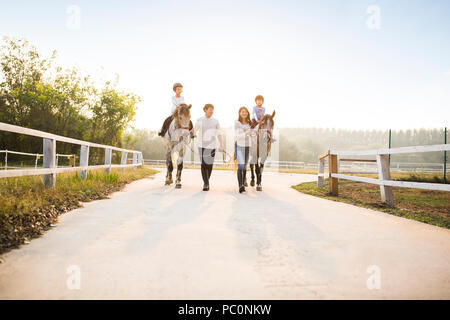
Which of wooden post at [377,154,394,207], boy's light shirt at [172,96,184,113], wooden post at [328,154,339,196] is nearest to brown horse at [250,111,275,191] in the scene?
wooden post at [328,154,339,196]

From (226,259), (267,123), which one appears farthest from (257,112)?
(226,259)

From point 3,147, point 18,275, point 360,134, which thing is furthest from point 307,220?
point 360,134

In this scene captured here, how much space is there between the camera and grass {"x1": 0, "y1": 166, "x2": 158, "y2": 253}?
283 cm

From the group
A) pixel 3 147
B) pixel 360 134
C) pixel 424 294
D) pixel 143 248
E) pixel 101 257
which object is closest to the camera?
pixel 424 294

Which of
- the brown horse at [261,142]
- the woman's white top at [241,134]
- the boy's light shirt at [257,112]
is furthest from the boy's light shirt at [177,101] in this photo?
the brown horse at [261,142]

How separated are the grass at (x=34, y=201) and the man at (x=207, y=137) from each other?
2.51 meters

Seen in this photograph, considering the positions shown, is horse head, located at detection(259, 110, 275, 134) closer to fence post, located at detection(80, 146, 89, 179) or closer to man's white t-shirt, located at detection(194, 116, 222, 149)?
man's white t-shirt, located at detection(194, 116, 222, 149)

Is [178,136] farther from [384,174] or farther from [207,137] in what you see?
[384,174]

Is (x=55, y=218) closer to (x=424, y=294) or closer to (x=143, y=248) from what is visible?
(x=143, y=248)

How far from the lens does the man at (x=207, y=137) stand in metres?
7.77

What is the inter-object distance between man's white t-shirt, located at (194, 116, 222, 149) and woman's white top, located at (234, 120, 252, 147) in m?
0.56

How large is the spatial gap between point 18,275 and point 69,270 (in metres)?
0.33

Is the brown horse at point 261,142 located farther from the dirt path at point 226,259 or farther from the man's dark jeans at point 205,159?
the dirt path at point 226,259
